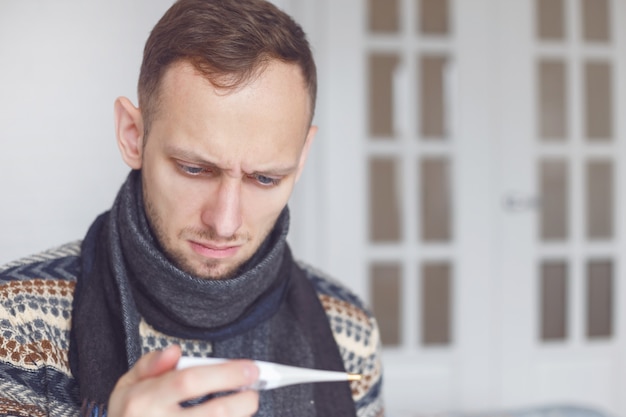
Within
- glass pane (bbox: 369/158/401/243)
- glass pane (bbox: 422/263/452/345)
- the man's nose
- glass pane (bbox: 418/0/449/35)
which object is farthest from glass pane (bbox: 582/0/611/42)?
the man's nose

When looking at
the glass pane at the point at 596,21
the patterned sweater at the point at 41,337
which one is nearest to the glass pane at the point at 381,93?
the glass pane at the point at 596,21

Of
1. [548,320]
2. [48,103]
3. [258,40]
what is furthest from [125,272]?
[548,320]

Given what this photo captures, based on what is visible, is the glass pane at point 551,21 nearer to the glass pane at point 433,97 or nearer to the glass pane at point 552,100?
the glass pane at point 552,100

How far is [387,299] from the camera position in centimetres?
250

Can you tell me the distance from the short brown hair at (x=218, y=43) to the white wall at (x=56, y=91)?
12 centimetres

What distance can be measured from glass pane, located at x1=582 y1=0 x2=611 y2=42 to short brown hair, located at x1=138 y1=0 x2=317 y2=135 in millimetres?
2059

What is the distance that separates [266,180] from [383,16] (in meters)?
1.73

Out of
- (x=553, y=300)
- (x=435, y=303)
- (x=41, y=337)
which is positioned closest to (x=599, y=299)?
(x=553, y=300)

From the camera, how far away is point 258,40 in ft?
2.67

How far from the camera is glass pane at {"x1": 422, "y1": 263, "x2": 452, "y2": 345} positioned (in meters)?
2.53

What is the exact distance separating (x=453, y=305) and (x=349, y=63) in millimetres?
850

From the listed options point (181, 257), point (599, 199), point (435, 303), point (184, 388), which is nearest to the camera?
point (184, 388)

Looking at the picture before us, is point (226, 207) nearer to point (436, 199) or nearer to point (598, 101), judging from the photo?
point (436, 199)

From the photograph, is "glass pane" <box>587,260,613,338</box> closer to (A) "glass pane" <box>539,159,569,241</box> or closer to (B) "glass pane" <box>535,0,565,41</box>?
(A) "glass pane" <box>539,159,569,241</box>
